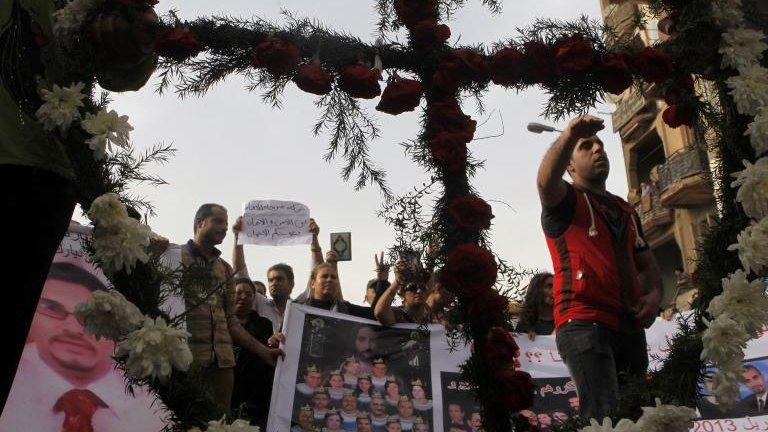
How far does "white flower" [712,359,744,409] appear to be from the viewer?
2.43 metres

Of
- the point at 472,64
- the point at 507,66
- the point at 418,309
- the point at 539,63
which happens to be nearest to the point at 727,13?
the point at 539,63

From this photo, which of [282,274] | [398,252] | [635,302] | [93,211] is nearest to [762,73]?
[635,302]

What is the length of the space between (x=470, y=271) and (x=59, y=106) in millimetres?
1385

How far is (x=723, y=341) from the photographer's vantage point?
8.00ft

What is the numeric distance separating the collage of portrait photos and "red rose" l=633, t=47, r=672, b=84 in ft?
7.76

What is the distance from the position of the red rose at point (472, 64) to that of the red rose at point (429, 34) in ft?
0.36

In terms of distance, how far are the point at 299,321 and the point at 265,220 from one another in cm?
163

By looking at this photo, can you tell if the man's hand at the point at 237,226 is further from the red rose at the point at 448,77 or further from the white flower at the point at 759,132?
the white flower at the point at 759,132

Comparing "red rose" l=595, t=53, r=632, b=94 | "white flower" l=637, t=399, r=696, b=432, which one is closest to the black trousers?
"white flower" l=637, t=399, r=696, b=432

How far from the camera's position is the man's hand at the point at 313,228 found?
7234 mm

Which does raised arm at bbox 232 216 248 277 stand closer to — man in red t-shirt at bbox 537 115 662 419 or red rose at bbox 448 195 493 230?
man in red t-shirt at bbox 537 115 662 419

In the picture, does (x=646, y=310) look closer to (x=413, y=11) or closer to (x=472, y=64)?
(x=472, y=64)

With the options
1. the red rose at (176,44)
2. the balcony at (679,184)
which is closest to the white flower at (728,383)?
the red rose at (176,44)

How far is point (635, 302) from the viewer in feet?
12.0
